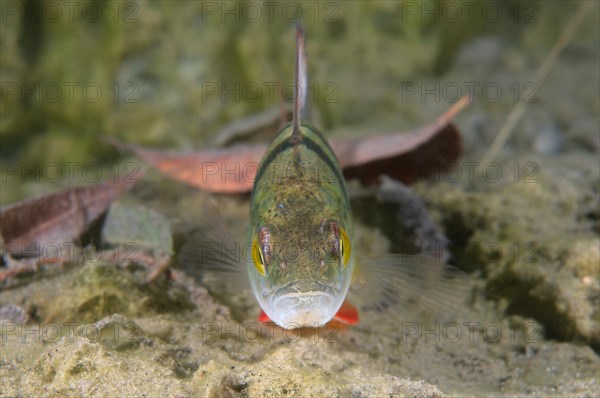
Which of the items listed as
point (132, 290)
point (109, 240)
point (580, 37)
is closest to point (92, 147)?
point (109, 240)

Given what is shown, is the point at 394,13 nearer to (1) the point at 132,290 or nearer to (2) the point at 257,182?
(2) the point at 257,182

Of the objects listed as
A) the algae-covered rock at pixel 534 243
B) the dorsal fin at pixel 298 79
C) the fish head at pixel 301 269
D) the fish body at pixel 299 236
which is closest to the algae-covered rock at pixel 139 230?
the fish body at pixel 299 236

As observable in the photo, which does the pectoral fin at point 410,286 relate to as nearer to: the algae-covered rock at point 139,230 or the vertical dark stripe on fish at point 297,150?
the vertical dark stripe on fish at point 297,150

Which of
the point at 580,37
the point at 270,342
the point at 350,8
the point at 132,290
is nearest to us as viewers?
the point at 270,342

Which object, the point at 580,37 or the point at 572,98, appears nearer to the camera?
the point at 572,98

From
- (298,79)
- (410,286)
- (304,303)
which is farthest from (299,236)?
(298,79)

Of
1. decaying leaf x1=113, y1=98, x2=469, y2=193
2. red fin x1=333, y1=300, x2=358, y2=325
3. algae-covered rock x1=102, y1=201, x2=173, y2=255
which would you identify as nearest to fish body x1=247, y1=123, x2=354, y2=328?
red fin x1=333, y1=300, x2=358, y2=325
